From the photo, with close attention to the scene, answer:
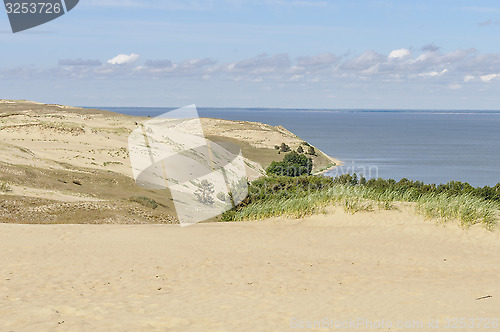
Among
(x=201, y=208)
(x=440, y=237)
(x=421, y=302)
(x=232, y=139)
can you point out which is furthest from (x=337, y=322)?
(x=232, y=139)

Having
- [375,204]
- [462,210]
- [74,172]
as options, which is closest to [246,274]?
[375,204]

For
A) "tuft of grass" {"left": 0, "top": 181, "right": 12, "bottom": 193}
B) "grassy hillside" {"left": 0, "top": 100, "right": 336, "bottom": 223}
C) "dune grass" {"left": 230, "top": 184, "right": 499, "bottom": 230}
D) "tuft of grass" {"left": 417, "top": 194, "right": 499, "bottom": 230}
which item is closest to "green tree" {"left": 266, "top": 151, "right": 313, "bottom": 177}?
"grassy hillside" {"left": 0, "top": 100, "right": 336, "bottom": 223}

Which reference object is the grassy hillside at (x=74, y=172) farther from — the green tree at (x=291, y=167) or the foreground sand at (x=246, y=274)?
the foreground sand at (x=246, y=274)

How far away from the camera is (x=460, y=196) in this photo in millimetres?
19562

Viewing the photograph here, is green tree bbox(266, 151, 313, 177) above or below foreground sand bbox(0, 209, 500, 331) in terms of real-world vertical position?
below

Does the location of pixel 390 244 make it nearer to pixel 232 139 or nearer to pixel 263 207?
pixel 263 207

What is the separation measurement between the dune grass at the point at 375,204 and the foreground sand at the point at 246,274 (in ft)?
2.07

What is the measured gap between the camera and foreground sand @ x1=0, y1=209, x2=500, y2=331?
29.0 ft

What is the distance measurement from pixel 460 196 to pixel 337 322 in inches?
510

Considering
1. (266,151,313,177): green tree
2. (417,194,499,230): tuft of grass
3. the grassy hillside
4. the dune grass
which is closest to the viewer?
(417,194,499,230): tuft of grass

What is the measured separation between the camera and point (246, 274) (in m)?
12.2

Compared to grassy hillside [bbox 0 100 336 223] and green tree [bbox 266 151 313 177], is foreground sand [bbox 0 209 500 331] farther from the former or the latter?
green tree [bbox 266 151 313 177]

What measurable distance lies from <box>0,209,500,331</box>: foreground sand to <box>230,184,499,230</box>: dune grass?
2.07 feet

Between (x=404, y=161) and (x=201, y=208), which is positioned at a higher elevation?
(x=201, y=208)
